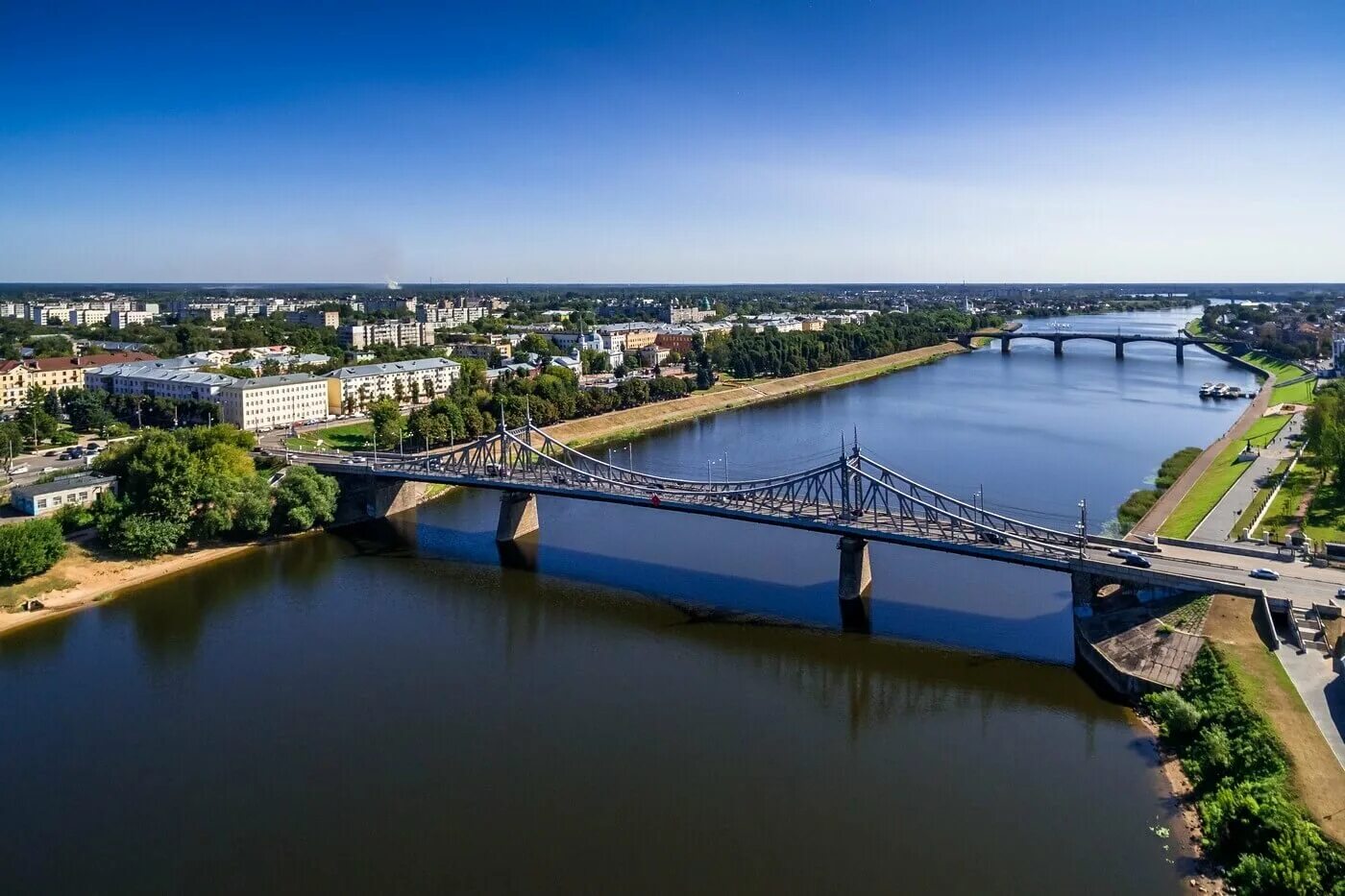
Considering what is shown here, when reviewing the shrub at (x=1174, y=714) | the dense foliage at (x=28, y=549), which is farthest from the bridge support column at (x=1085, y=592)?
the dense foliage at (x=28, y=549)

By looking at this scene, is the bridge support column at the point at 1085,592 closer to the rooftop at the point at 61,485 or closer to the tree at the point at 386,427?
the rooftop at the point at 61,485

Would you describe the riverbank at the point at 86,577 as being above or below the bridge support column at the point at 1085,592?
below

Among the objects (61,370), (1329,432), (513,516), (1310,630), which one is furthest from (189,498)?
(61,370)

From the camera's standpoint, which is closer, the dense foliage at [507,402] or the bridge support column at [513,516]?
the bridge support column at [513,516]

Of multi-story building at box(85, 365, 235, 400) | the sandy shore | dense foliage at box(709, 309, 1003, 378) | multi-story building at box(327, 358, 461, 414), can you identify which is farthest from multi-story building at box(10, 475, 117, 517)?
dense foliage at box(709, 309, 1003, 378)

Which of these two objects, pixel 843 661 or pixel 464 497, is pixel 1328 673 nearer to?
pixel 843 661

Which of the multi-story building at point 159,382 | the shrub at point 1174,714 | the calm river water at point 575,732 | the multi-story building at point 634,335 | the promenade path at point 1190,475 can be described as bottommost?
the calm river water at point 575,732

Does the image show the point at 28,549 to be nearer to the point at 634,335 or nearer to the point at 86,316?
the point at 634,335
